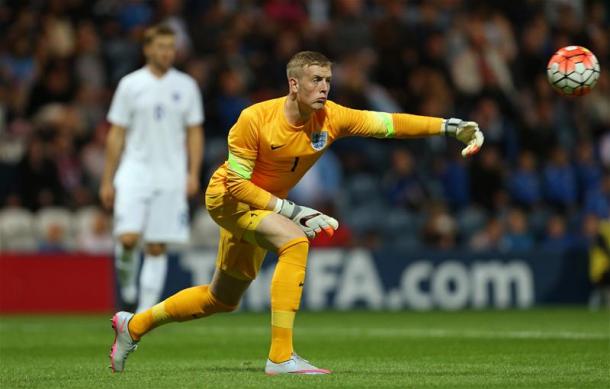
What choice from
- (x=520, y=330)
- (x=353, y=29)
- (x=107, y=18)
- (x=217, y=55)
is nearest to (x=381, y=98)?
(x=353, y=29)

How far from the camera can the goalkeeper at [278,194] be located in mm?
7871

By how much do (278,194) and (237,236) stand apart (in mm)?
460

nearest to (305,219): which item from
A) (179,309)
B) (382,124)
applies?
(382,124)

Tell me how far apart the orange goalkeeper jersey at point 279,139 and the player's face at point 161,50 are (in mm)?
3478

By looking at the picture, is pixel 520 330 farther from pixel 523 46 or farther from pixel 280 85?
pixel 523 46

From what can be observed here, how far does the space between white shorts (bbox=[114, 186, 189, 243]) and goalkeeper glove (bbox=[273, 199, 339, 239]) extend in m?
3.89

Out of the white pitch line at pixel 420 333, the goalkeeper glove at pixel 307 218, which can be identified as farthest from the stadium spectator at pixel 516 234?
the goalkeeper glove at pixel 307 218

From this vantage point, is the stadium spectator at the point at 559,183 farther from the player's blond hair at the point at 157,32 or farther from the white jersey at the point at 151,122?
the player's blond hair at the point at 157,32

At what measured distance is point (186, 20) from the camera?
19500mm

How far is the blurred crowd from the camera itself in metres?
17.5

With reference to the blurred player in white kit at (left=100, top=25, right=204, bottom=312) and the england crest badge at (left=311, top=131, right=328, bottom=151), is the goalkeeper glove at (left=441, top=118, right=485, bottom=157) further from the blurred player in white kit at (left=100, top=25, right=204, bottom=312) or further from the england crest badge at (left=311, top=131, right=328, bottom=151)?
the blurred player in white kit at (left=100, top=25, right=204, bottom=312)

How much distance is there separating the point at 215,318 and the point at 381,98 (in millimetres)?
5065

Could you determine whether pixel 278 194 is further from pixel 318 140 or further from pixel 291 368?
pixel 291 368

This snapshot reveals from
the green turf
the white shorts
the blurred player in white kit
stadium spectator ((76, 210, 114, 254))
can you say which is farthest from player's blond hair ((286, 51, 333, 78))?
stadium spectator ((76, 210, 114, 254))
